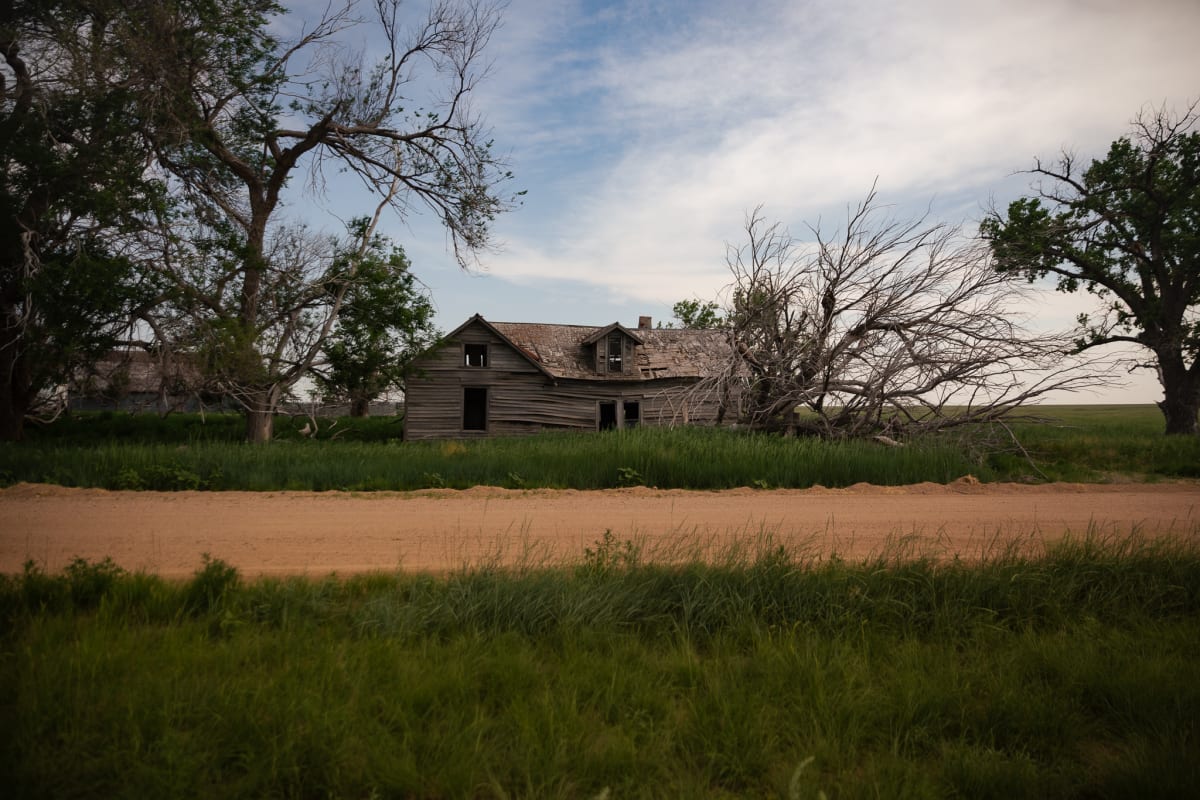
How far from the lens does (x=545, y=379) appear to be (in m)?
30.0

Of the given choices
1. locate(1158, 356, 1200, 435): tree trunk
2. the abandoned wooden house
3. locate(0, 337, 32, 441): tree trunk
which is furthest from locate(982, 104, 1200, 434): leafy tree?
locate(0, 337, 32, 441): tree trunk

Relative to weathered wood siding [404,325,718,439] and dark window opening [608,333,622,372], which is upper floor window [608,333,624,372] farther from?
weathered wood siding [404,325,718,439]

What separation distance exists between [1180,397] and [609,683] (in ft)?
99.4

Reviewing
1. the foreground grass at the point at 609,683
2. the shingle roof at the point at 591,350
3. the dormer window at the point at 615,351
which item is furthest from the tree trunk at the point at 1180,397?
the foreground grass at the point at 609,683

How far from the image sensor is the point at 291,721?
119 inches

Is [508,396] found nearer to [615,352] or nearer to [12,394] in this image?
[615,352]

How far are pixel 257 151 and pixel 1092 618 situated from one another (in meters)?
24.8

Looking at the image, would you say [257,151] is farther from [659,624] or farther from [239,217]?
[659,624]

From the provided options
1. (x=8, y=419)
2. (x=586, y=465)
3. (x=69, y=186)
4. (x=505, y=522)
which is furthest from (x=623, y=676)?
(x=8, y=419)

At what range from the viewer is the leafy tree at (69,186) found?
576 inches

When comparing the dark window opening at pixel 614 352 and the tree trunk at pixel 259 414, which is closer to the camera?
the tree trunk at pixel 259 414

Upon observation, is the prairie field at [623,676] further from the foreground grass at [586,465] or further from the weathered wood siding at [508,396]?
the weathered wood siding at [508,396]

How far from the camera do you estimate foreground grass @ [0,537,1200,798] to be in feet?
9.41

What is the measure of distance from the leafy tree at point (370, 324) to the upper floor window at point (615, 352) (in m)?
10.7
